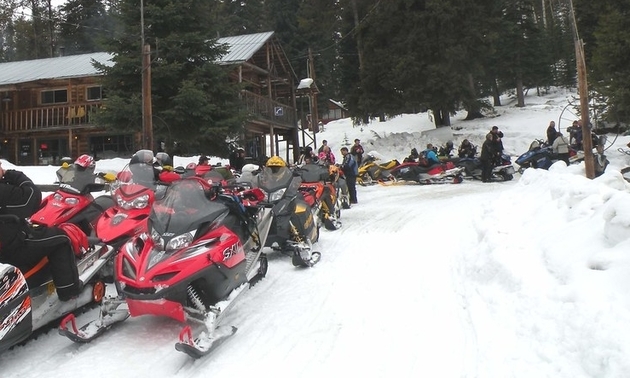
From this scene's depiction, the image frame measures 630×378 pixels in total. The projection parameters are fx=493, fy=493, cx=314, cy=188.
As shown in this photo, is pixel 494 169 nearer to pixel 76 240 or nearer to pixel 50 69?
pixel 76 240

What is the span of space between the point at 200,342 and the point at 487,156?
47.2 ft

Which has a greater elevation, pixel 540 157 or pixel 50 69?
pixel 50 69

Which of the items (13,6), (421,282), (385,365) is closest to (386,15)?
(421,282)

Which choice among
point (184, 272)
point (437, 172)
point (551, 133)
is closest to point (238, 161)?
point (437, 172)

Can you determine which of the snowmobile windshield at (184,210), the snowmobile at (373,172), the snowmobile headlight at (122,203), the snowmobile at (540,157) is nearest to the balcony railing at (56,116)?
the snowmobile at (373,172)

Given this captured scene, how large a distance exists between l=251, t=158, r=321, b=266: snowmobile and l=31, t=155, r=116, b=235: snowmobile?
2204mm

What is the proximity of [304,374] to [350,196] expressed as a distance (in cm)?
971

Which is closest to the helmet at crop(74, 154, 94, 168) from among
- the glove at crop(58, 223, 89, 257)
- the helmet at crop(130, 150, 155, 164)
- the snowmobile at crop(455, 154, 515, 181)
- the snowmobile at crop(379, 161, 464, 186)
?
the helmet at crop(130, 150, 155, 164)

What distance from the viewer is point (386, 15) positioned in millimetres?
25828

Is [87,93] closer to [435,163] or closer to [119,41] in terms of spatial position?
[119,41]

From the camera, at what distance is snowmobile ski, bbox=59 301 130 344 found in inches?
157

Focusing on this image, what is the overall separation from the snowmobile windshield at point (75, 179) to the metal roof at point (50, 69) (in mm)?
16937

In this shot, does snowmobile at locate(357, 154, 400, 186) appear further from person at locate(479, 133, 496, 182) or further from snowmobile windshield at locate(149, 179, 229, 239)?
snowmobile windshield at locate(149, 179, 229, 239)

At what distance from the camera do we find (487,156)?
1633 cm
